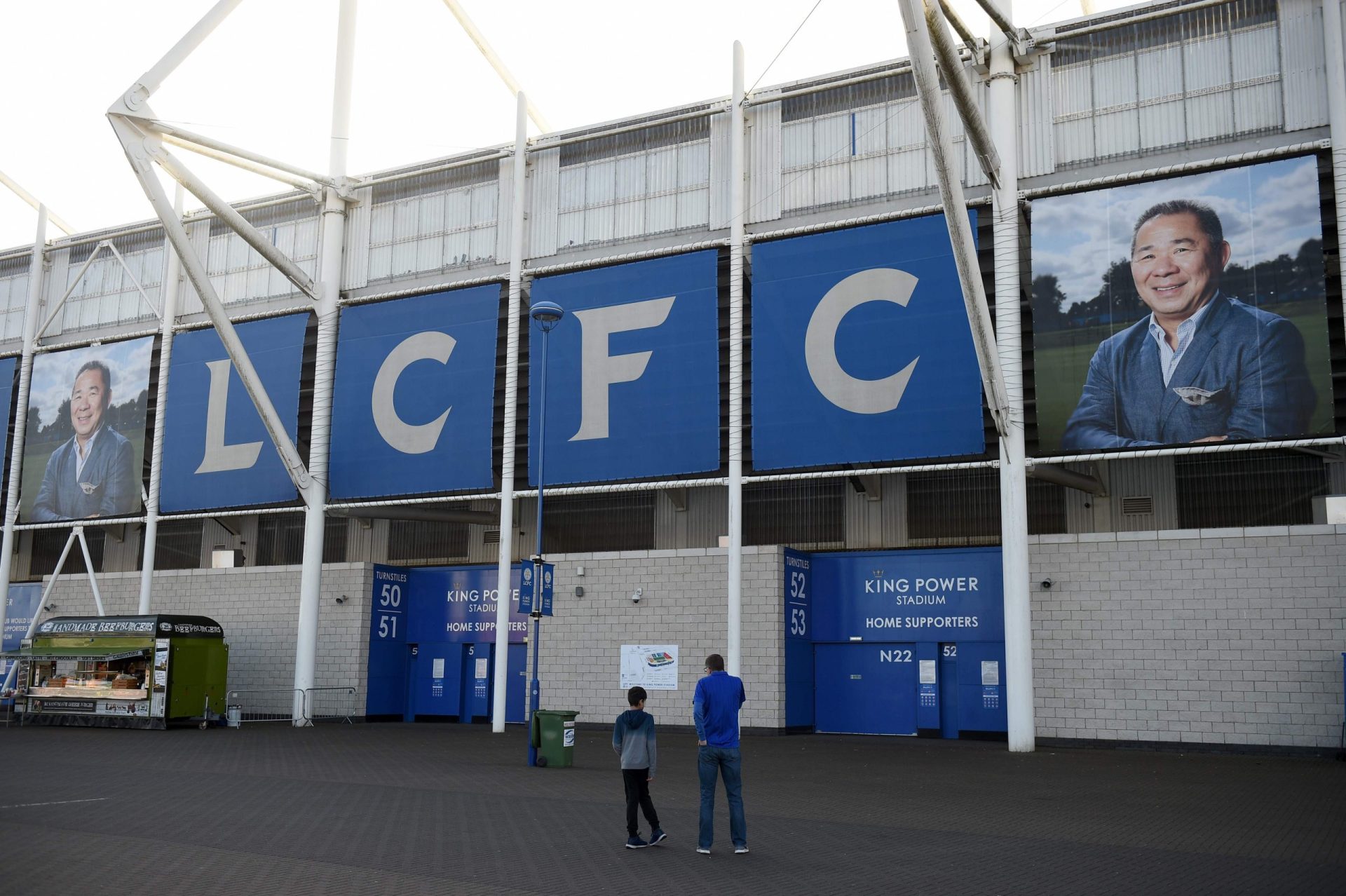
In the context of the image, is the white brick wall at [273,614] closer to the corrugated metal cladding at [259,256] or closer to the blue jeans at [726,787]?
the corrugated metal cladding at [259,256]

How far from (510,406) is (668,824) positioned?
54.2ft

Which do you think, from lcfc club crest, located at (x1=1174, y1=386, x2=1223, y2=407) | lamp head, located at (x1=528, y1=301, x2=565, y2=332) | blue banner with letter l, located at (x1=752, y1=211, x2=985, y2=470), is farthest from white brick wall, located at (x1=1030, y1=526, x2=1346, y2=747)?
lamp head, located at (x1=528, y1=301, x2=565, y2=332)

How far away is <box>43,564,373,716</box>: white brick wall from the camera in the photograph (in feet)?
98.7

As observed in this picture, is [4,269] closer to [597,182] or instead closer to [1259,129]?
[597,182]

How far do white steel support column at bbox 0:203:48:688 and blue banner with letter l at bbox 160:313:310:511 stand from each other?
6406 millimetres

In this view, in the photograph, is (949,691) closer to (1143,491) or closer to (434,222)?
(1143,491)

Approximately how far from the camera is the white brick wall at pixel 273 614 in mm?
30094

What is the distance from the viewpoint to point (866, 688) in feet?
84.4

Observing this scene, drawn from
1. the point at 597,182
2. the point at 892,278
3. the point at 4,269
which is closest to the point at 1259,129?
the point at 892,278

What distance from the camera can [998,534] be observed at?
25312 millimetres

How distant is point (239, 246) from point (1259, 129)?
25568 mm

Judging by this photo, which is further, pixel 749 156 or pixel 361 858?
pixel 749 156

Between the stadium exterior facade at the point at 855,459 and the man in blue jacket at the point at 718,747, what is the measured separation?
41.5ft

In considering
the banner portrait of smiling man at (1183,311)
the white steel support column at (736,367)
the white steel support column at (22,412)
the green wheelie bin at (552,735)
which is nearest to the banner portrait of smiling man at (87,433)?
the white steel support column at (22,412)
